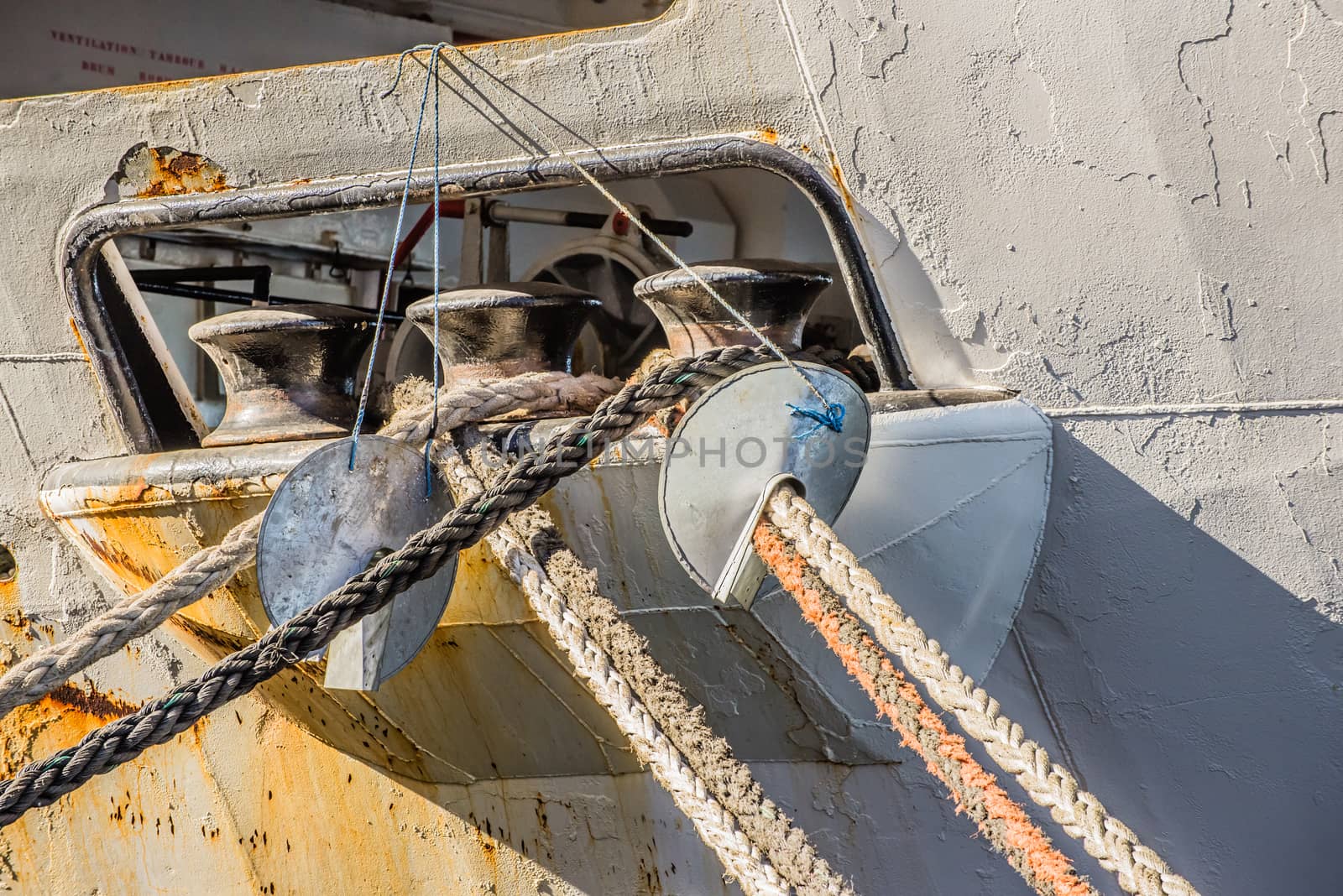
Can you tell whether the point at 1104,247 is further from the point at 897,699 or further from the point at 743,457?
the point at 897,699

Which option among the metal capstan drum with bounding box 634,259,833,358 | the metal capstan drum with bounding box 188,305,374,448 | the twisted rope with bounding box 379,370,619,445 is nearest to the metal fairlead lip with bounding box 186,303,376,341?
the metal capstan drum with bounding box 188,305,374,448

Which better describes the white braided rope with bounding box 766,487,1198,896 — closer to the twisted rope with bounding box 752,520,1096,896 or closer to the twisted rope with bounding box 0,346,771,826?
the twisted rope with bounding box 752,520,1096,896

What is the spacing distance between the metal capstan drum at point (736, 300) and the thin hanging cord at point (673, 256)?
0.02 meters

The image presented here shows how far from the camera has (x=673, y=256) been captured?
1.66 meters

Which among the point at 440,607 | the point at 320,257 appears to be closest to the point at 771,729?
the point at 440,607

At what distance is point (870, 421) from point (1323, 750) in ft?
3.30

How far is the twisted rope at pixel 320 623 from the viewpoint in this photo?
1473 millimetres

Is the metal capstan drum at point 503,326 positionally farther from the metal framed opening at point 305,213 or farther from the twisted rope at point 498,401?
the metal framed opening at point 305,213

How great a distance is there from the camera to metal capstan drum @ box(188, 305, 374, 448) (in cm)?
196

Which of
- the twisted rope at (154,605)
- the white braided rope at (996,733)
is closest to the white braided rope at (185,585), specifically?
the twisted rope at (154,605)

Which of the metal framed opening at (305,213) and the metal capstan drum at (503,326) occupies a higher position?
the metal framed opening at (305,213)

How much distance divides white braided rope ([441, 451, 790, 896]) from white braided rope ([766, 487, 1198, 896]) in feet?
1.01

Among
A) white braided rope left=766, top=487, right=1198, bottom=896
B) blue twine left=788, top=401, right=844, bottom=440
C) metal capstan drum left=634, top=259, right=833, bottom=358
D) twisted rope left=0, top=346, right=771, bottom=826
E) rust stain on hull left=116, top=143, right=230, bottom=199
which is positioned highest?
rust stain on hull left=116, top=143, right=230, bottom=199

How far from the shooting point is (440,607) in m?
1.77
